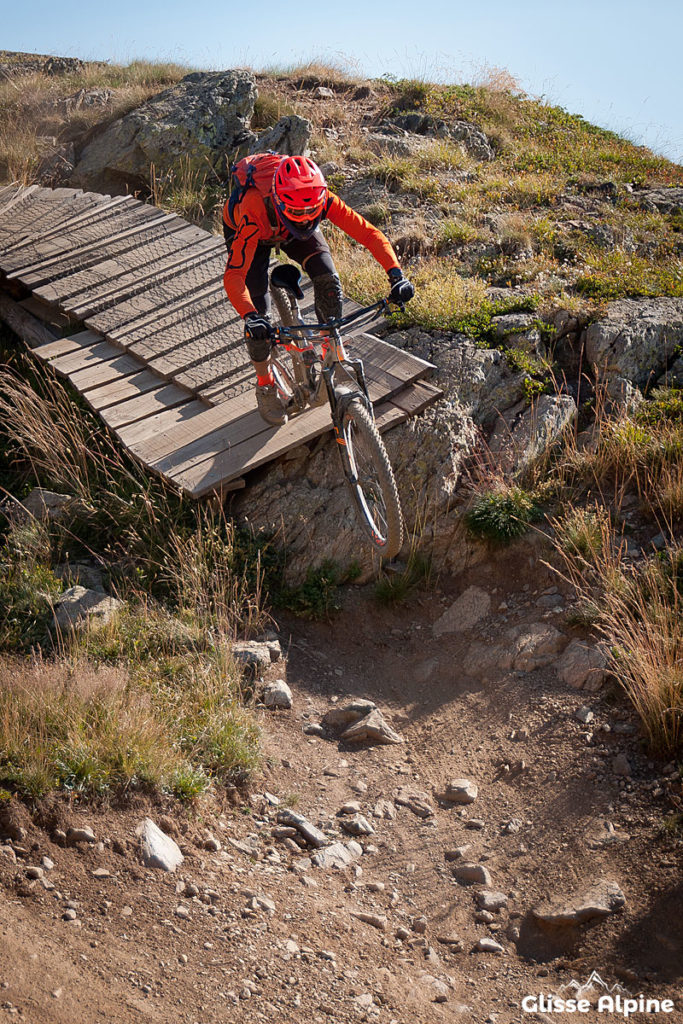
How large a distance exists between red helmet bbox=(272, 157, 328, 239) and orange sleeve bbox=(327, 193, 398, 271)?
13.8 inches

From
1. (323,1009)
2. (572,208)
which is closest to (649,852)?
(323,1009)

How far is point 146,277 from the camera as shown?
9086mm

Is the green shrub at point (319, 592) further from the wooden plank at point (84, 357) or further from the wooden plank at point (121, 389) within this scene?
the wooden plank at point (84, 357)

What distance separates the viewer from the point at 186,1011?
3162 millimetres

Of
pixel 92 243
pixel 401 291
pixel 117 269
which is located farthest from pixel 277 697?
pixel 92 243

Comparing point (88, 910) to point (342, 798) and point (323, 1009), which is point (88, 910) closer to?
point (323, 1009)

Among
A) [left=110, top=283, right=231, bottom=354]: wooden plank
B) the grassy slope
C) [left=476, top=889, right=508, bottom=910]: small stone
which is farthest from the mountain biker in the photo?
[left=476, top=889, right=508, bottom=910]: small stone

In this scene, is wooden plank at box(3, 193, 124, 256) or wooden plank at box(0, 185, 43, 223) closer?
wooden plank at box(3, 193, 124, 256)

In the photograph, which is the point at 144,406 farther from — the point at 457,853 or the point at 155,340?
the point at 457,853

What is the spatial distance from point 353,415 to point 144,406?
114 inches

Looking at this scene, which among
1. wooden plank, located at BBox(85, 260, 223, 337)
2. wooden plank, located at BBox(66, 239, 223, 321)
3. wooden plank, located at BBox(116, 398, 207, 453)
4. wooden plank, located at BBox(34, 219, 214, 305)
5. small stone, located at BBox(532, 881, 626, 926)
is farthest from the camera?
wooden plank, located at BBox(34, 219, 214, 305)

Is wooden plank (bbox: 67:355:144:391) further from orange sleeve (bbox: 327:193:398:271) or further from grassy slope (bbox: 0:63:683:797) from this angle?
orange sleeve (bbox: 327:193:398:271)

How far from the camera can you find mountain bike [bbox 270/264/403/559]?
527 centimetres

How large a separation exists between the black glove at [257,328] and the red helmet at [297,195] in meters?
0.61
